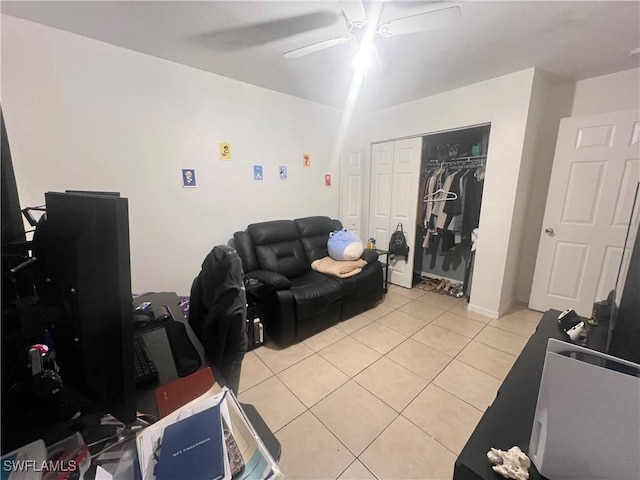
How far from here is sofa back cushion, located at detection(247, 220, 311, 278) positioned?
8.82ft

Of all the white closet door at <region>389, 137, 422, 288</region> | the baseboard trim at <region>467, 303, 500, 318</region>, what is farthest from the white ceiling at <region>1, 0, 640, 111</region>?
the baseboard trim at <region>467, 303, 500, 318</region>

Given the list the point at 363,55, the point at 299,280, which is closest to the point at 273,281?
the point at 299,280

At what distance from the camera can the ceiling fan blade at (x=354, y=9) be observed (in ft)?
4.14

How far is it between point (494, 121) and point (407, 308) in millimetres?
2195

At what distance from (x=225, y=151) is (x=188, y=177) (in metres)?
0.46

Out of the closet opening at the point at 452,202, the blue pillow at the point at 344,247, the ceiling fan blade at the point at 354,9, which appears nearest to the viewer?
the ceiling fan blade at the point at 354,9

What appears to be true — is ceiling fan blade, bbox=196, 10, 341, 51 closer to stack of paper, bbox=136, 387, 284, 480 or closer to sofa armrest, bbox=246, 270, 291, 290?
sofa armrest, bbox=246, 270, 291, 290

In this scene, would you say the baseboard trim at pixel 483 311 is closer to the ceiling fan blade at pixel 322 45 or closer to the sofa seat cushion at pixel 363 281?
the sofa seat cushion at pixel 363 281

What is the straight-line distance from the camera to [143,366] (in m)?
0.88

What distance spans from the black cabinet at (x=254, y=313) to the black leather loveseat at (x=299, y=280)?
56 mm

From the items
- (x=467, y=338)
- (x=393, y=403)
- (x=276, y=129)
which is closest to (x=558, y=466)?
(x=393, y=403)

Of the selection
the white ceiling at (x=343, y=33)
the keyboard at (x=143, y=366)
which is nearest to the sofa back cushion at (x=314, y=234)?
the white ceiling at (x=343, y=33)

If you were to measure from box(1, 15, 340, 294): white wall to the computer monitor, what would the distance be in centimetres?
175

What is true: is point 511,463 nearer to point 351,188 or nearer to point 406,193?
point 406,193
